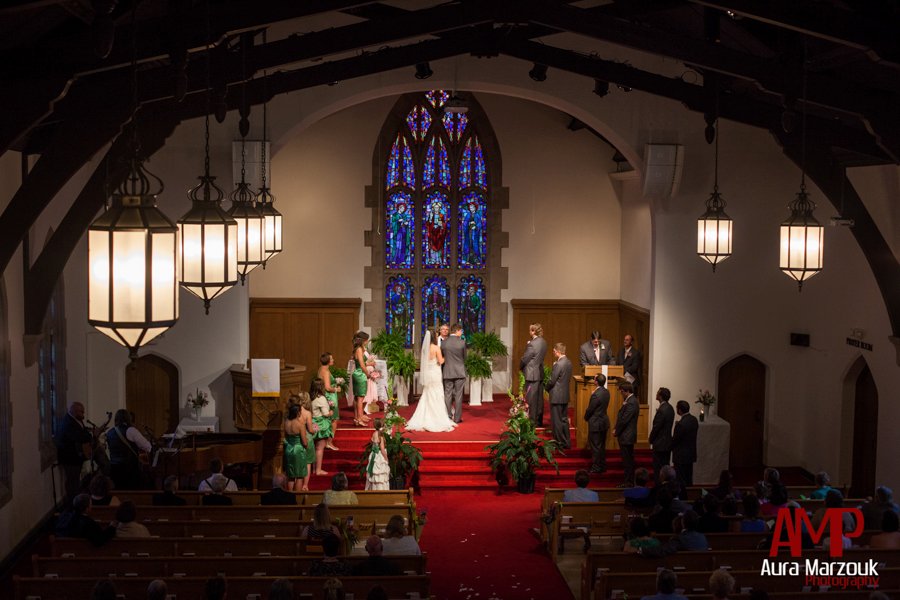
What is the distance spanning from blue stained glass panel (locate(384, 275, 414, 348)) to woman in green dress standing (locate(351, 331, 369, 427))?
9.12 ft

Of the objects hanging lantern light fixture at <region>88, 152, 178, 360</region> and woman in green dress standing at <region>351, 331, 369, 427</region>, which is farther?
woman in green dress standing at <region>351, 331, 369, 427</region>

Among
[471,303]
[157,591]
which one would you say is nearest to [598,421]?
[471,303]

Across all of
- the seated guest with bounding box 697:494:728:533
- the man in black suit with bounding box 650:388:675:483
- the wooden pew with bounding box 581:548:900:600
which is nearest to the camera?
the wooden pew with bounding box 581:548:900:600

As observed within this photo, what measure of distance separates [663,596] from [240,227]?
159 inches

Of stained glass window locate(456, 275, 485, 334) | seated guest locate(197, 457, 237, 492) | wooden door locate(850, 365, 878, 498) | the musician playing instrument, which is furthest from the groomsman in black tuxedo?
the musician playing instrument

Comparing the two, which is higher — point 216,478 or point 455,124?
point 455,124

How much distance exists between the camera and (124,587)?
7.79 m

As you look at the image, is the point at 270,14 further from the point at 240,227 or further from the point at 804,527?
the point at 804,527

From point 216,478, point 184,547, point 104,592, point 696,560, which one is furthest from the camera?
point 216,478

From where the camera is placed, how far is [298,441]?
12.9 metres

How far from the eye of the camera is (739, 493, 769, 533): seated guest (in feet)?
31.1

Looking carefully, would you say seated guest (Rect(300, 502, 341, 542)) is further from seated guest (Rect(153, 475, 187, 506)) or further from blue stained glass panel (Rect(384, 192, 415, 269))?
blue stained glass panel (Rect(384, 192, 415, 269))

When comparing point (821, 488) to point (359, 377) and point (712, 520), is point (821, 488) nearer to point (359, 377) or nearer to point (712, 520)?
point (712, 520)

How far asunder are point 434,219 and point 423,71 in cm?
448
